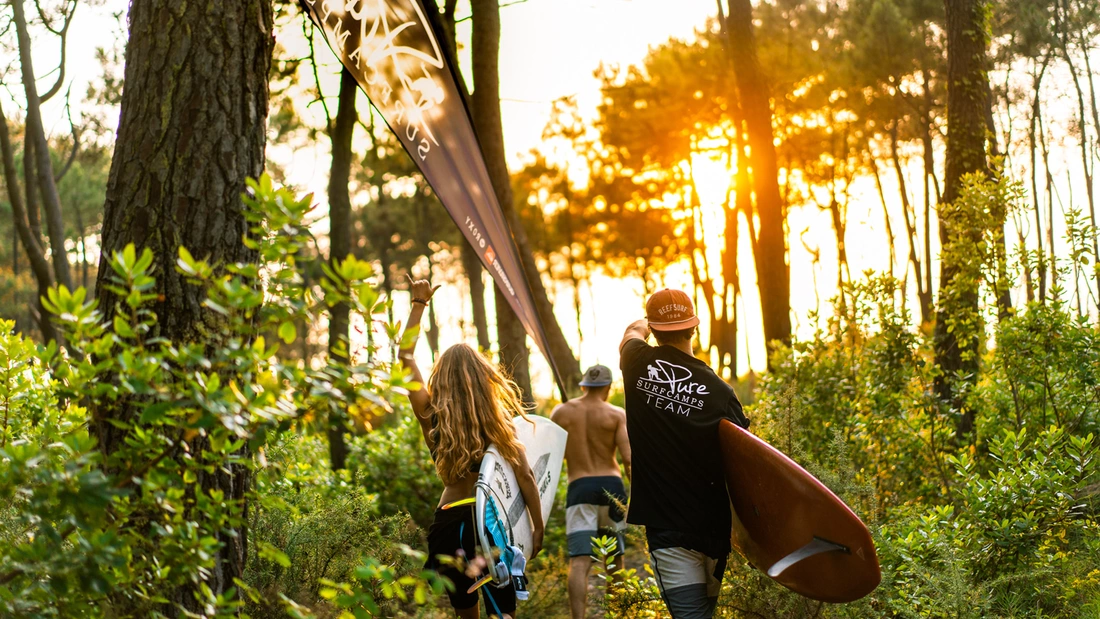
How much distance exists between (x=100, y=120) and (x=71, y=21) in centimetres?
303

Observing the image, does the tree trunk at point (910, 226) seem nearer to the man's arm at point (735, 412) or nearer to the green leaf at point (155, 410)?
the man's arm at point (735, 412)

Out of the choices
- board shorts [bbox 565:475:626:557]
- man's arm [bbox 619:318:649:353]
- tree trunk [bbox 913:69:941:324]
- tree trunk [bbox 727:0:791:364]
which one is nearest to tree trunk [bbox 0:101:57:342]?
board shorts [bbox 565:475:626:557]

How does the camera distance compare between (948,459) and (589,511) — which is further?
(589,511)

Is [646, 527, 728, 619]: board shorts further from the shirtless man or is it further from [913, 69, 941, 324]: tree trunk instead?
[913, 69, 941, 324]: tree trunk

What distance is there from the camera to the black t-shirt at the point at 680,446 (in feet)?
13.2

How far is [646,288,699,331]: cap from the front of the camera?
4.29 meters

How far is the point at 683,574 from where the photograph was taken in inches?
157

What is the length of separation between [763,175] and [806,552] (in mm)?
6007

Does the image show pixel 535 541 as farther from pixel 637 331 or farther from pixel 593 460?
pixel 593 460

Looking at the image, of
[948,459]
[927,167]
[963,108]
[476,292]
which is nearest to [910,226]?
[927,167]

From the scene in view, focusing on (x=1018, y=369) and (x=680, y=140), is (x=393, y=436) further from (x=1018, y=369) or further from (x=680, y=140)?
(x=680, y=140)

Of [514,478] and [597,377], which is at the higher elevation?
[597,377]

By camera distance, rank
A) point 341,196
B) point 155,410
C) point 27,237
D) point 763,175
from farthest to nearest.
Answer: point 27,237 < point 341,196 < point 763,175 < point 155,410

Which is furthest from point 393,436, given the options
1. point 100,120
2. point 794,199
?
point 794,199
